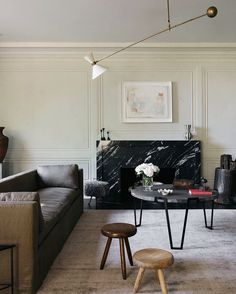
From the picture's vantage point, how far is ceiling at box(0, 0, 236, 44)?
13.4 feet

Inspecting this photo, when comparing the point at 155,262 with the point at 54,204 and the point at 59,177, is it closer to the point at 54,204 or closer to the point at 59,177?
the point at 54,204

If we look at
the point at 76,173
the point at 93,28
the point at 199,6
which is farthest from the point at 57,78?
the point at 199,6

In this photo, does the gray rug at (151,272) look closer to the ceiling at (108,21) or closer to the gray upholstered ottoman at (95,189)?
the gray upholstered ottoman at (95,189)

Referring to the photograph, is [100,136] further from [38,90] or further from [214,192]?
[214,192]

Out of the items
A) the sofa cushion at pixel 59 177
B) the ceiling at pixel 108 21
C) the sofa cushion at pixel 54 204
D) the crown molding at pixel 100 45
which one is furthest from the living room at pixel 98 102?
the sofa cushion at pixel 54 204

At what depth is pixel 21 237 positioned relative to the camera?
213 cm

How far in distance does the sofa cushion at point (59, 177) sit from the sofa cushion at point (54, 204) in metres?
0.15

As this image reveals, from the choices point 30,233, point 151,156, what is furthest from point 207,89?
point 30,233

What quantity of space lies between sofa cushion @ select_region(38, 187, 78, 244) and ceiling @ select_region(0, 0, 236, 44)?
2.54 metres

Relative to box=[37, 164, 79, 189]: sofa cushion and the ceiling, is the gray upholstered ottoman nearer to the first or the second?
box=[37, 164, 79, 189]: sofa cushion

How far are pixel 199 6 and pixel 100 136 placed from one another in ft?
9.73

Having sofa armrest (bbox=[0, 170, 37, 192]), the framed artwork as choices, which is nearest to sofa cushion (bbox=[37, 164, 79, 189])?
sofa armrest (bbox=[0, 170, 37, 192])

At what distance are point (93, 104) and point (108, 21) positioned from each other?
1809mm

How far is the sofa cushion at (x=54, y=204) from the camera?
264 cm
